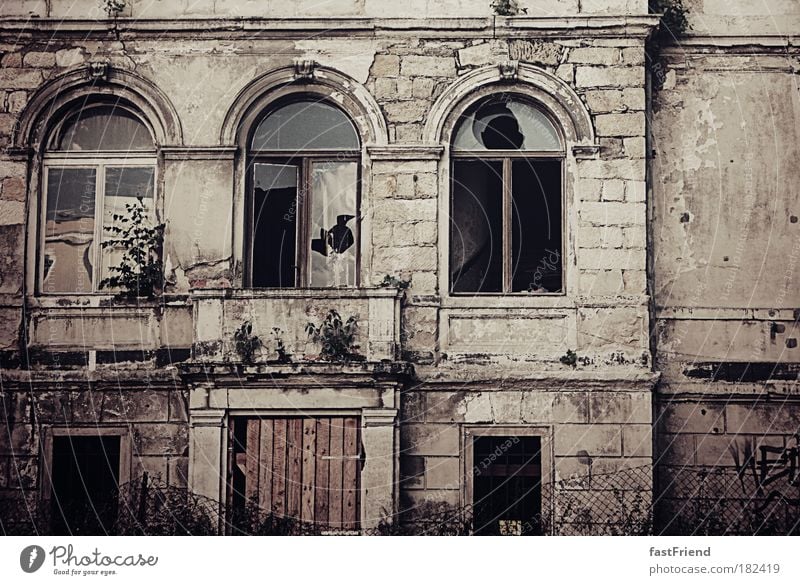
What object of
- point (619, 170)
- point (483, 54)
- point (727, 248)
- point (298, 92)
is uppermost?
point (483, 54)

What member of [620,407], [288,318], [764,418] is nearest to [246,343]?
[288,318]

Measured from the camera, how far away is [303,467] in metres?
8.71

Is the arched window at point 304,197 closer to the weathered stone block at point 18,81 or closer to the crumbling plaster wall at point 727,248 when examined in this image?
the weathered stone block at point 18,81

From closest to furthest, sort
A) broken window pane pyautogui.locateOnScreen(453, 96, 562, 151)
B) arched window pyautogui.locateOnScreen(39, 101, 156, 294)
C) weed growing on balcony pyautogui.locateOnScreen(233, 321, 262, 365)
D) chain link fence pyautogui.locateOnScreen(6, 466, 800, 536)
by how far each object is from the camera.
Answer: chain link fence pyautogui.locateOnScreen(6, 466, 800, 536)
weed growing on balcony pyautogui.locateOnScreen(233, 321, 262, 365)
arched window pyautogui.locateOnScreen(39, 101, 156, 294)
broken window pane pyautogui.locateOnScreen(453, 96, 562, 151)

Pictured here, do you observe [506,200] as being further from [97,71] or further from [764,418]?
[97,71]

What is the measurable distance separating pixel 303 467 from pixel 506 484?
48.2 inches

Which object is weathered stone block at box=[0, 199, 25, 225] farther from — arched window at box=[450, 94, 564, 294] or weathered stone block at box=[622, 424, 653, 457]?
weathered stone block at box=[622, 424, 653, 457]

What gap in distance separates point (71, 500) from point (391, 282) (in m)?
2.33

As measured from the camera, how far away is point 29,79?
905 centimetres

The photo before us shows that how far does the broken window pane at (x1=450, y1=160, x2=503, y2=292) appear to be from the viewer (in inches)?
352

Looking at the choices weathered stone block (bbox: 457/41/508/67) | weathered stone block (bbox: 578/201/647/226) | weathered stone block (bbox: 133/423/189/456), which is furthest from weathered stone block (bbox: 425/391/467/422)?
weathered stone block (bbox: 457/41/508/67)

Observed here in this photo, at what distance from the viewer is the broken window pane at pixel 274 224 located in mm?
8969

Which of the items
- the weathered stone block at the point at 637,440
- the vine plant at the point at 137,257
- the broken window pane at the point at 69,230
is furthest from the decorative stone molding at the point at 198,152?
the weathered stone block at the point at 637,440
